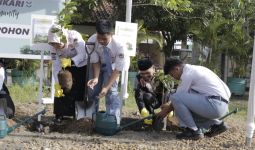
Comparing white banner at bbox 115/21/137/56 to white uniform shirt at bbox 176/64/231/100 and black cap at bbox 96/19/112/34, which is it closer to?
black cap at bbox 96/19/112/34

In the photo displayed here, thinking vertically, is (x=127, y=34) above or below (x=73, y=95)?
above

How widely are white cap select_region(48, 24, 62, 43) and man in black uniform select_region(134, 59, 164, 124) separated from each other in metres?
1.31

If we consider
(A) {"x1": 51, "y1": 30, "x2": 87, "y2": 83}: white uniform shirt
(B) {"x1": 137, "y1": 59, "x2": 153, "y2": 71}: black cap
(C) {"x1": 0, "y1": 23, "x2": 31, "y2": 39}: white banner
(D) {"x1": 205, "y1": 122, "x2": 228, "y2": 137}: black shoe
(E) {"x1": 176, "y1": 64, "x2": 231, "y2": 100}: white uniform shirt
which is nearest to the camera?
(E) {"x1": 176, "y1": 64, "x2": 231, "y2": 100}: white uniform shirt

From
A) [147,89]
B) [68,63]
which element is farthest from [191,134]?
[68,63]

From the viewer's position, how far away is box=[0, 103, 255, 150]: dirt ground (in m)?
5.50

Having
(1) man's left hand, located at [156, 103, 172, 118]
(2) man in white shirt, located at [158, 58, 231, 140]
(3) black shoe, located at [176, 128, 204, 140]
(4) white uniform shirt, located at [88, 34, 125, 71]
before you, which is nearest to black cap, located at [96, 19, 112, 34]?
(4) white uniform shirt, located at [88, 34, 125, 71]

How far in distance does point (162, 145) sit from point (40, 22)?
2287mm

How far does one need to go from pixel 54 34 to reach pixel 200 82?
1953mm

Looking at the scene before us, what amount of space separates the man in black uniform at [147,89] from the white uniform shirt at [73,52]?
885mm

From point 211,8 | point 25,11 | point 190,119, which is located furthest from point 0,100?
point 211,8

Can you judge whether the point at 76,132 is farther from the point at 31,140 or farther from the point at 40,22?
the point at 40,22

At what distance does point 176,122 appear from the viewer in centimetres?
655

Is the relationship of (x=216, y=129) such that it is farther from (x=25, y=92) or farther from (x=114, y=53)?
(x=25, y=92)

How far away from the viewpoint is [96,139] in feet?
19.3
